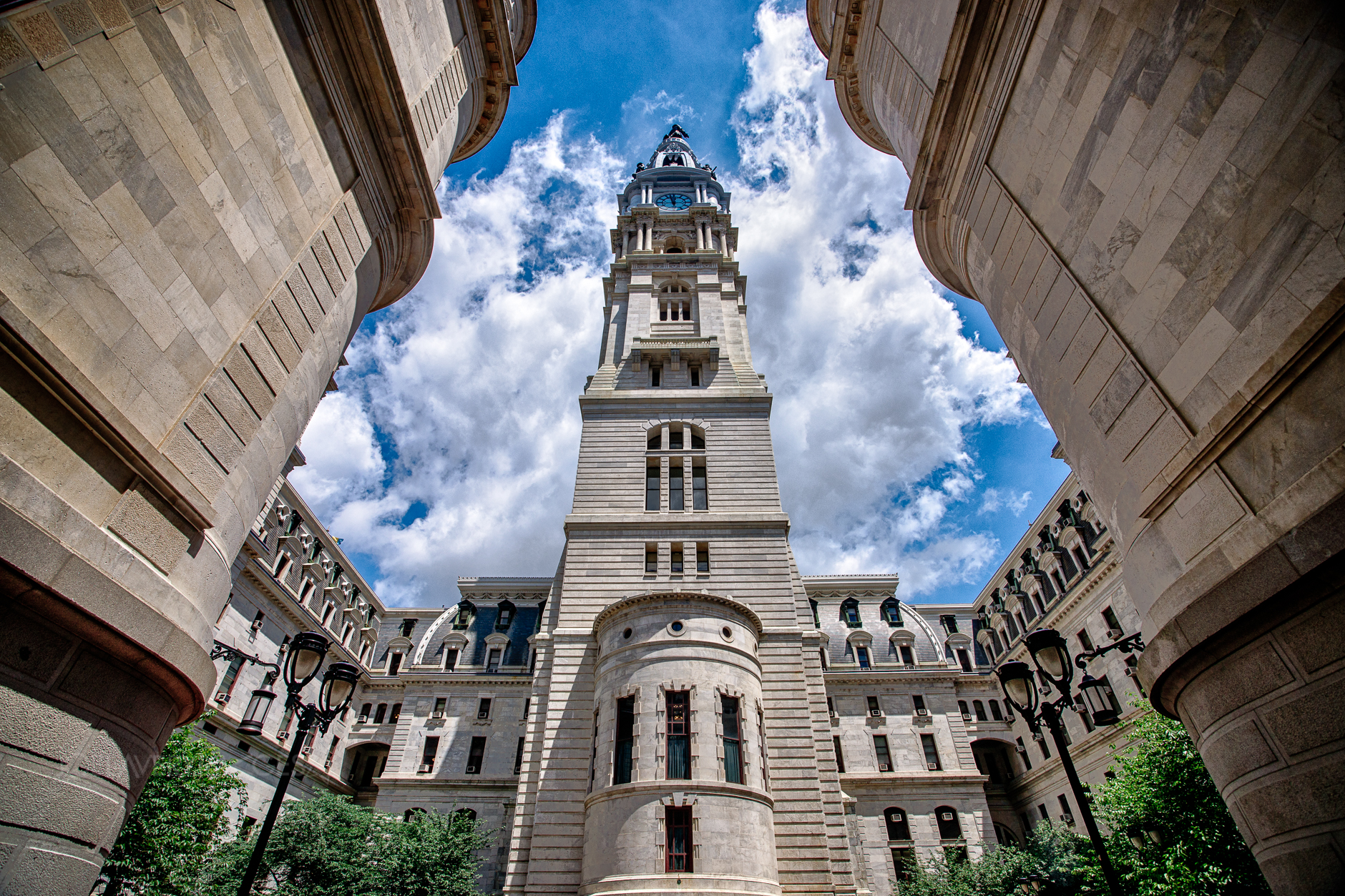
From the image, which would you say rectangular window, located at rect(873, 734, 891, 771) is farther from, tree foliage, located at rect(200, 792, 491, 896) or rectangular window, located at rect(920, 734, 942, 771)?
tree foliage, located at rect(200, 792, 491, 896)

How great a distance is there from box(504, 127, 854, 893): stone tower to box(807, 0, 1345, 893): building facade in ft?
50.9

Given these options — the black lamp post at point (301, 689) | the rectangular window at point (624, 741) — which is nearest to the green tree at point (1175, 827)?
the rectangular window at point (624, 741)

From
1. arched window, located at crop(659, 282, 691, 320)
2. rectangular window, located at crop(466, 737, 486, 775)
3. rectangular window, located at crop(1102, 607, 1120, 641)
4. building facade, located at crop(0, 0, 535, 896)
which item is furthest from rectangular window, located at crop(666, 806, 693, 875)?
arched window, located at crop(659, 282, 691, 320)

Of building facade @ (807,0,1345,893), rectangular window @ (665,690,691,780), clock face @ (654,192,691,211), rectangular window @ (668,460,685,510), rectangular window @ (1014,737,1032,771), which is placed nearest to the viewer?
building facade @ (807,0,1345,893)

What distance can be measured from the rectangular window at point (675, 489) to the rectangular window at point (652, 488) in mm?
658

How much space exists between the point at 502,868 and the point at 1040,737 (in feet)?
116

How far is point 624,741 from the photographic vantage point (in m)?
22.4

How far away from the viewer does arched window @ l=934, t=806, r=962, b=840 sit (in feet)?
127

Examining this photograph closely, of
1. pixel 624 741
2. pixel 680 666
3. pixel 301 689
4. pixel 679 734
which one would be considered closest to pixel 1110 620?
pixel 680 666

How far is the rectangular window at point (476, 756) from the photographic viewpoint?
134ft

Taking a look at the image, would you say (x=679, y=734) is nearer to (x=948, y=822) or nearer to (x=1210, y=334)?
(x=1210, y=334)

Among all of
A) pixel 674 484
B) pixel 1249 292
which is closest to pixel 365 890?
pixel 674 484

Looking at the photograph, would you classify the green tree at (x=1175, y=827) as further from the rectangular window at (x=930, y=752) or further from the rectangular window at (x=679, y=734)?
the rectangular window at (x=930, y=752)

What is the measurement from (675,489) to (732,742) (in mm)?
14424
